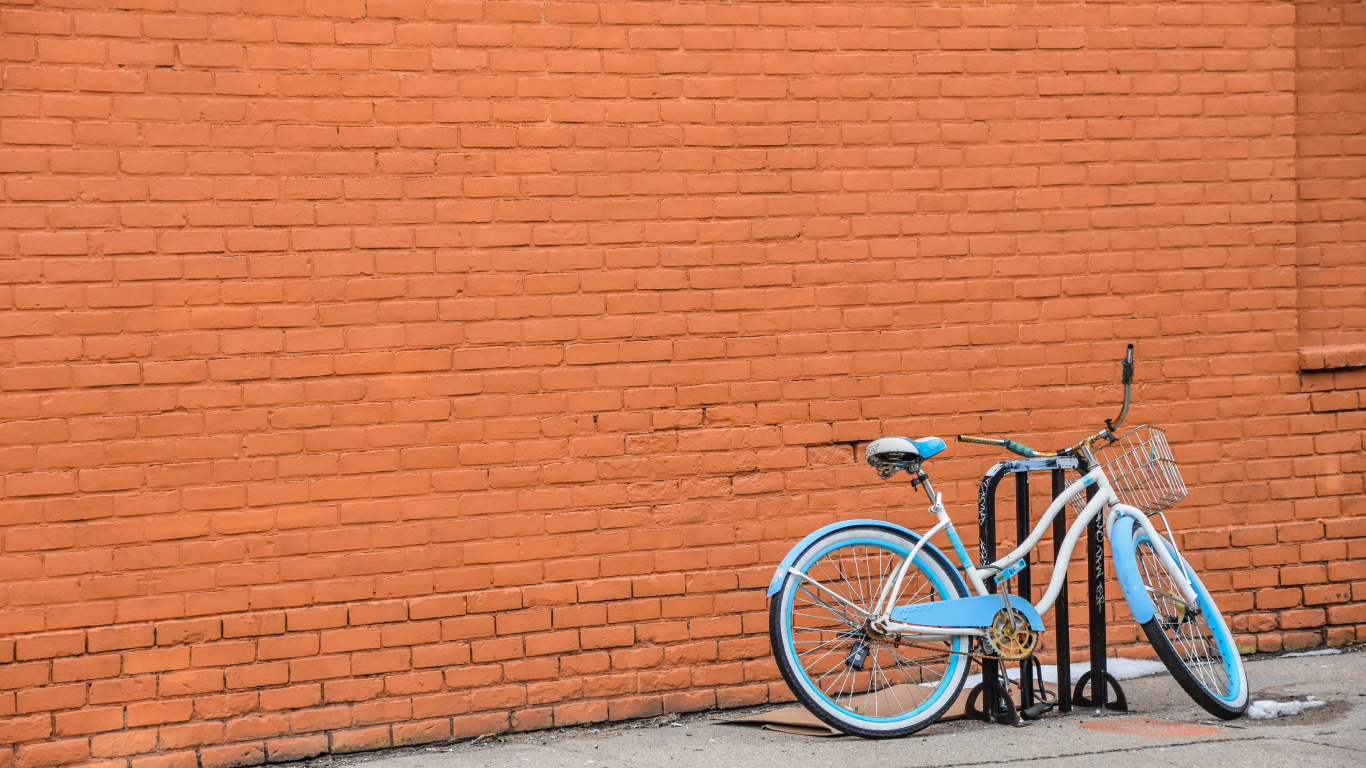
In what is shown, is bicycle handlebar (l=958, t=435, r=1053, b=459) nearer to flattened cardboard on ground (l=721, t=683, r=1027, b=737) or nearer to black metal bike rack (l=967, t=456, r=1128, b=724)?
black metal bike rack (l=967, t=456, r=1128, b=724)

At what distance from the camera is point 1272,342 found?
514cm

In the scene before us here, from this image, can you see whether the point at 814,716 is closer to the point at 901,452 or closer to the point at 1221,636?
the point at 901,452

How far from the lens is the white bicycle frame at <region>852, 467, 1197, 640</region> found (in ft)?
13.5

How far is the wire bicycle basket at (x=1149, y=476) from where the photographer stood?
4.20 m

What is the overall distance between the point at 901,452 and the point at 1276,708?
5.86 feet

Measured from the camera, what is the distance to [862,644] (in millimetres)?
4059

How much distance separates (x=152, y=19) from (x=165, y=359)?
1.24 meters

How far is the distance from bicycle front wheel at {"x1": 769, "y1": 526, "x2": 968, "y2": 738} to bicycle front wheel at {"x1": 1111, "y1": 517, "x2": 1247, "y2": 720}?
2.14 ft

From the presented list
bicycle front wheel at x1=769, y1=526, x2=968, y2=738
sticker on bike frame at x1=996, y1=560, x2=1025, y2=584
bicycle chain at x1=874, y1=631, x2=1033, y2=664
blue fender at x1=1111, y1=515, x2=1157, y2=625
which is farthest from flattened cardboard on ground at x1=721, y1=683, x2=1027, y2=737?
blue fender at x1=1111, y1=515, x2=1157, y2=625

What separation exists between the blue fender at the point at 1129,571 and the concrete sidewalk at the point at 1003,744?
431 mm

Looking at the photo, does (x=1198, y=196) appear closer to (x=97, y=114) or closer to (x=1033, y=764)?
(x=1033, y=764)

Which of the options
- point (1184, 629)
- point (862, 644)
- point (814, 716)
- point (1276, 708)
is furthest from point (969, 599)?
point (1276, 708)

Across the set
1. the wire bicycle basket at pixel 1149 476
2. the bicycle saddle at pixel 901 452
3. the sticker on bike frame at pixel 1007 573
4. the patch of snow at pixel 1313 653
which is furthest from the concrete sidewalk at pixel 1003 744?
the bicycle saddle at pixel 901 452

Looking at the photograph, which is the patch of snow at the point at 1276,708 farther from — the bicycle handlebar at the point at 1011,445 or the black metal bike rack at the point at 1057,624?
the bicycle handlebar at the point at 1011,445
